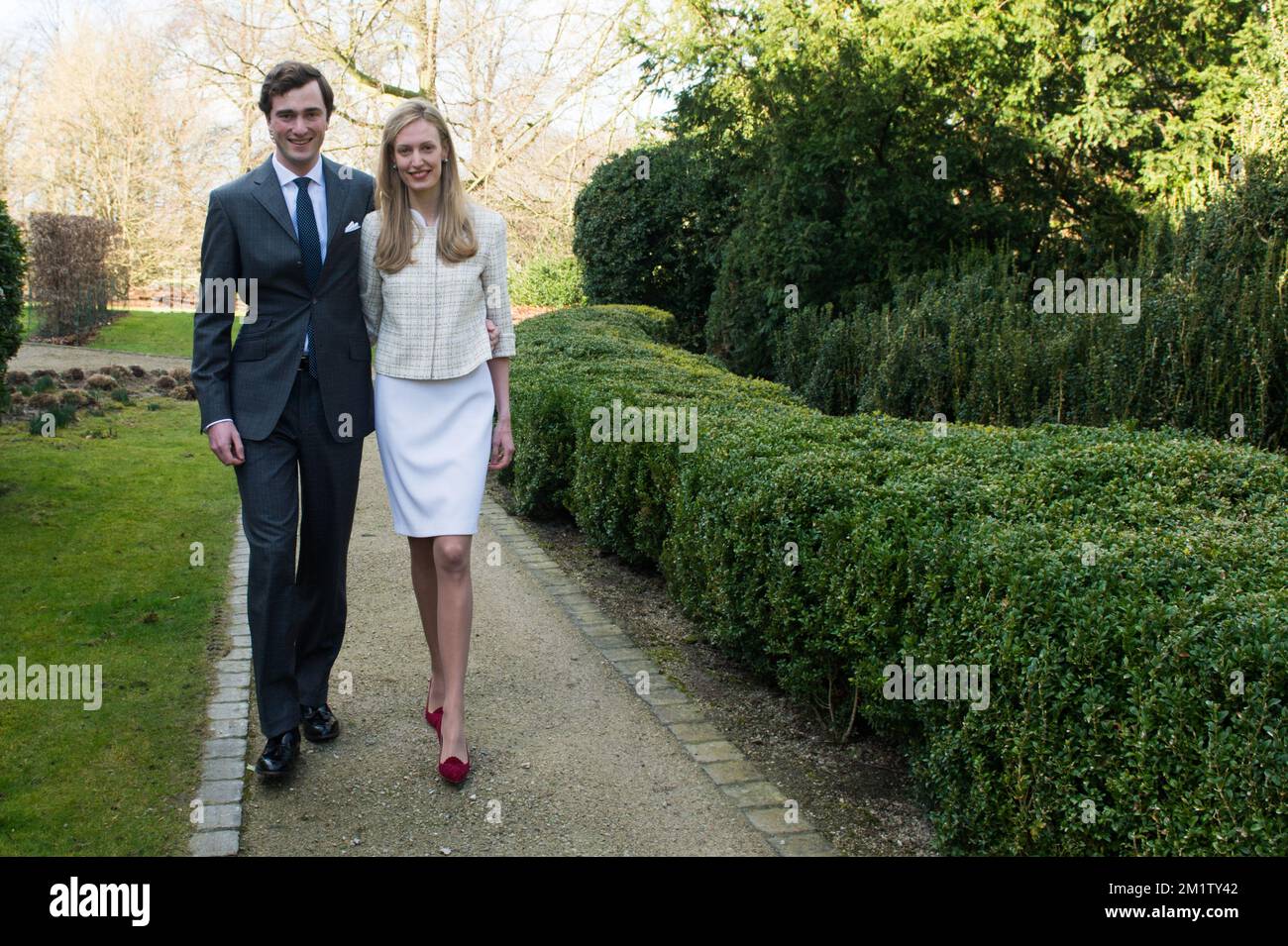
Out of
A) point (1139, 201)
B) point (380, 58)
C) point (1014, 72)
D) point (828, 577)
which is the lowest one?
point (828, 577)

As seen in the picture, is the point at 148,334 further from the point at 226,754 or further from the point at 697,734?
the point at 697,734

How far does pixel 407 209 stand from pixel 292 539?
4.20ft

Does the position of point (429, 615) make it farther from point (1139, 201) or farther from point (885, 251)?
point (1139, 201)

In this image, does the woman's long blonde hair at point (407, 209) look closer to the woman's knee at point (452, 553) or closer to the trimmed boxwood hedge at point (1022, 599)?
the woman's knee at point (452, 553)

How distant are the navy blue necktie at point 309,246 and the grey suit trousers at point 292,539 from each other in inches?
4.7

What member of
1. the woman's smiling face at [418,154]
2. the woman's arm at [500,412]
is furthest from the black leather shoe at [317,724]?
the woman's smiling face at [418,154]

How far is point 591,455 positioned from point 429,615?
2953mm

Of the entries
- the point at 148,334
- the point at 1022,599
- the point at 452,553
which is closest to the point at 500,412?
the point at 452,553

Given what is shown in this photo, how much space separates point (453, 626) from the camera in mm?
4117

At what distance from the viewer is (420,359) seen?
4.02 metres

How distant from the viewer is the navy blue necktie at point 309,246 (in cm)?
401

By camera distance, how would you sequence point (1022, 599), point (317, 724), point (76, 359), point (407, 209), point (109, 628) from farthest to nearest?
point (76, 359), point (109, 628), point (317, 724), point (407, 209), point (1022, 599)

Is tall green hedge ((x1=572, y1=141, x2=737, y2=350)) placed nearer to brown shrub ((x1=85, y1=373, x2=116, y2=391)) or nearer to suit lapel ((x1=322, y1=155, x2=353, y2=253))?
brown shrub ((x1=85, y1=373, x2=116, y2=391))
